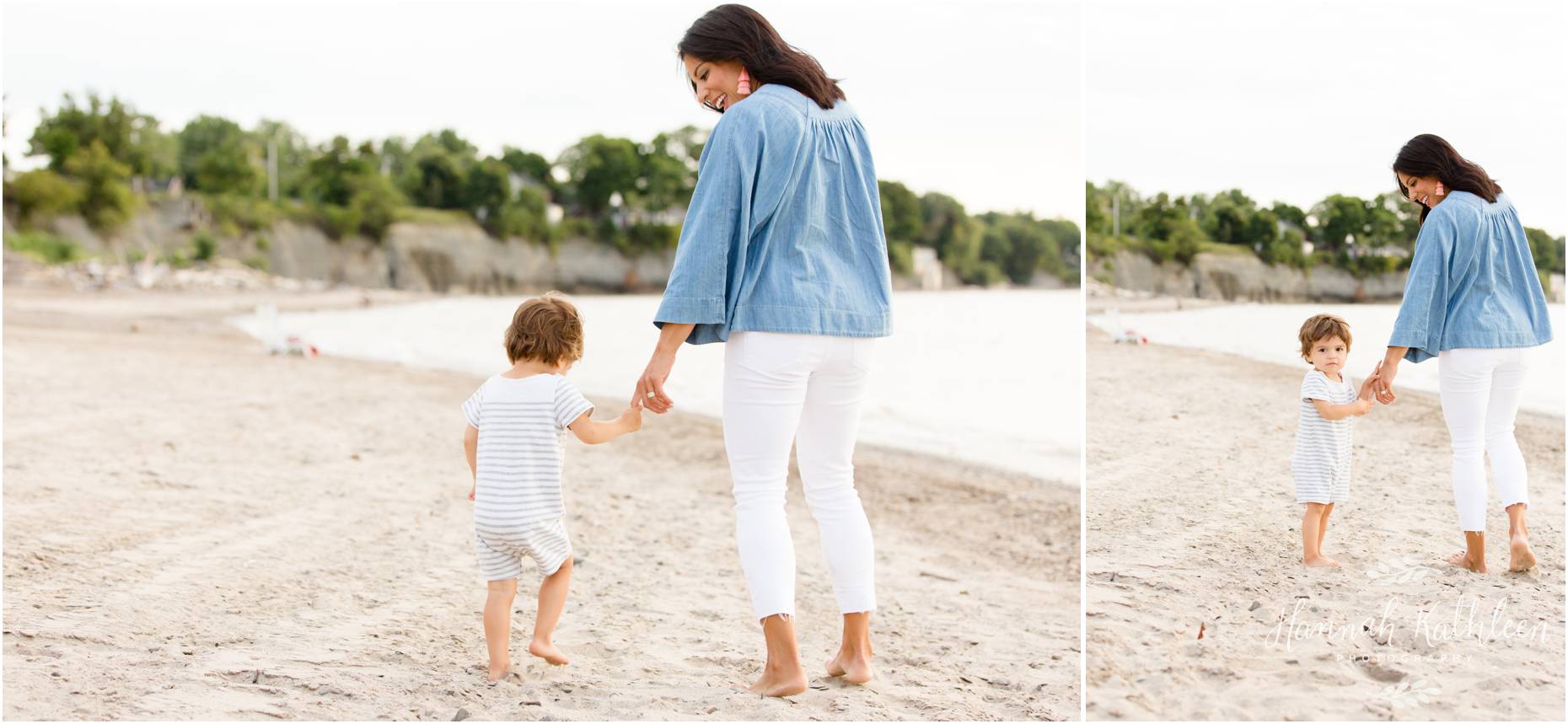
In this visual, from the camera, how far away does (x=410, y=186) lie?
45.9 metres

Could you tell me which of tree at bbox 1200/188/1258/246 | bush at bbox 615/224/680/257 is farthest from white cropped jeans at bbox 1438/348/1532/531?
bush at bbox 615/224/680/257

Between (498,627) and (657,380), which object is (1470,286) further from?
(498,627)

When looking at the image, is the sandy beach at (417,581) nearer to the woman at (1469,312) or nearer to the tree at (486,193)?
the woman at (1469,312)

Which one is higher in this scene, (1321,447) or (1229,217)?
(1229,217)

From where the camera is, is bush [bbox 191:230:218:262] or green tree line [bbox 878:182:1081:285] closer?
green tree line [bbox 878:182:1081:285]

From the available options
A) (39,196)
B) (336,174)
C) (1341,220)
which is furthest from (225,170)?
(1341,220)

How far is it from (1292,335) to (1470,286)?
0.34 meters

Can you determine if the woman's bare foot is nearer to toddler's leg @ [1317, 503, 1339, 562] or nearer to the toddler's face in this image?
toddler's leg @ [1317, 503, 1339, 562]

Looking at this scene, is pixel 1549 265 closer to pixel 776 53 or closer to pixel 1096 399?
pixel 1096 399

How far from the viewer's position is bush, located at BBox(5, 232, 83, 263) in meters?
21.9

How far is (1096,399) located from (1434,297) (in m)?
0.66

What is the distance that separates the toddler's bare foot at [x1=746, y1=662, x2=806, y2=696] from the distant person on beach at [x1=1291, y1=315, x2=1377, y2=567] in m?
0.97

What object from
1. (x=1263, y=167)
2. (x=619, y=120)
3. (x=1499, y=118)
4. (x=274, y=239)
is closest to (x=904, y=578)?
(x=1263, y=167)

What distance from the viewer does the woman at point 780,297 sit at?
6.57 feet
